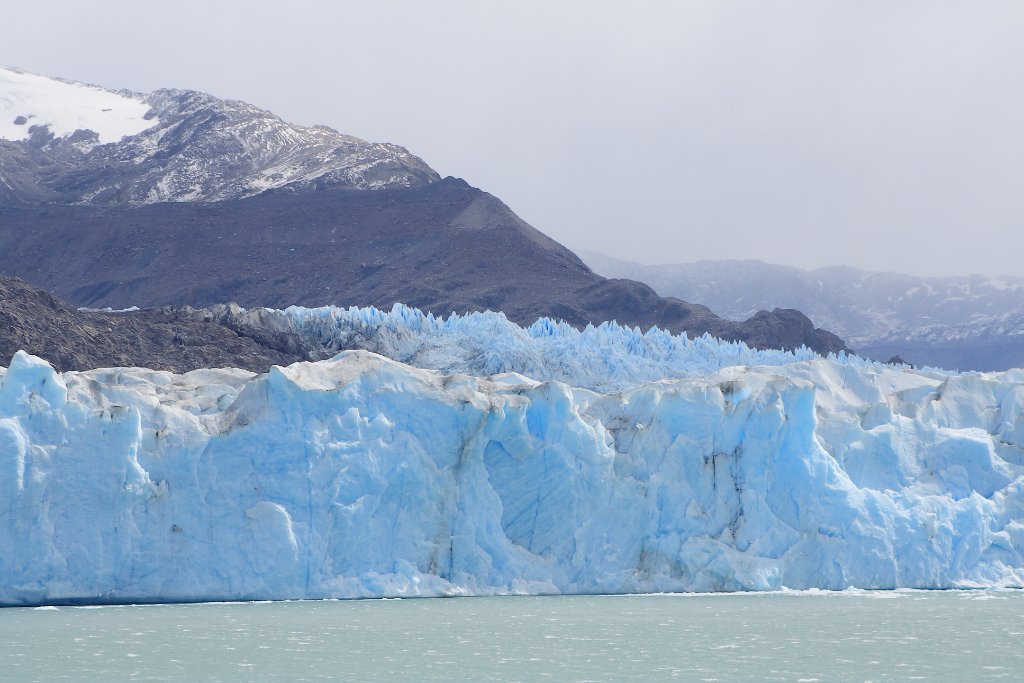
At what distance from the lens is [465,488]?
71.9ft

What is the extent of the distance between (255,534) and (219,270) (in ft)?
238

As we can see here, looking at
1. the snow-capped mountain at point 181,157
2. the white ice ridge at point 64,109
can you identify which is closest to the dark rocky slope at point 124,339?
the snow-capped mountain at point 181,157

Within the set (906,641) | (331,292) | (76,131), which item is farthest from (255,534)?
(76,131)

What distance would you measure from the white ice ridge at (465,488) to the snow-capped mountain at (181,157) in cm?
8026

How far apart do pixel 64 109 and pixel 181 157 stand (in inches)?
1179

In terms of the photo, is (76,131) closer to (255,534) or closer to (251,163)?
(251,163)

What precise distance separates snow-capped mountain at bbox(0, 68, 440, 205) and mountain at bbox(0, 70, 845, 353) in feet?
0.63

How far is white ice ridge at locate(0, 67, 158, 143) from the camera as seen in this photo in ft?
422

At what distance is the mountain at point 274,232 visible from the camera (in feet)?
258

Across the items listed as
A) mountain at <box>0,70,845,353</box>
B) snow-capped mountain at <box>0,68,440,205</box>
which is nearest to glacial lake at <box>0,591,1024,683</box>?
mountain at <box>0,70,845,353</box>

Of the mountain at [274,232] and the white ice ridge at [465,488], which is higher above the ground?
the mountain at [274,232]

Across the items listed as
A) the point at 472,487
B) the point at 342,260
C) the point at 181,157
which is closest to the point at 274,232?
the point at 342,260

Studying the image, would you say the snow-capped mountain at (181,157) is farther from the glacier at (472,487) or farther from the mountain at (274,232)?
the glacier at (472,487)

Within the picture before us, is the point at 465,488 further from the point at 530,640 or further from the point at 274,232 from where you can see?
the point at 274,232
